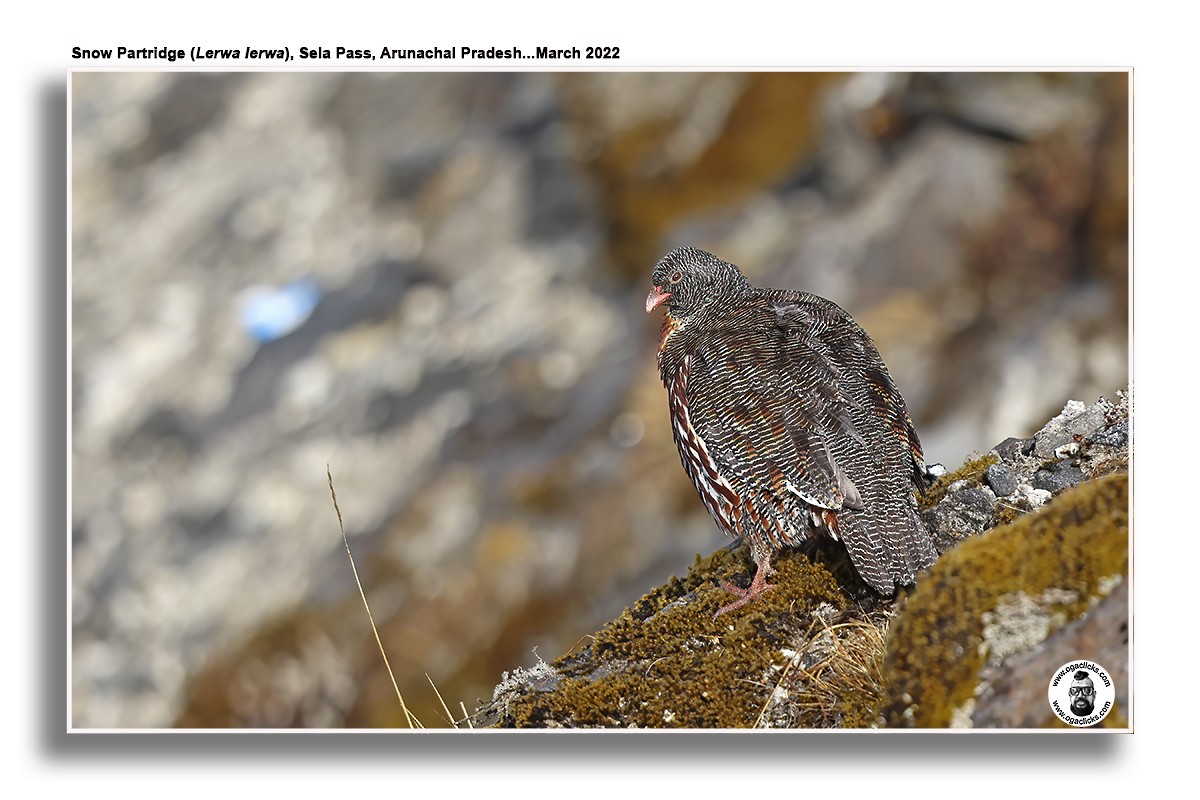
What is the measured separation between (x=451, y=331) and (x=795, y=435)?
9390 mm

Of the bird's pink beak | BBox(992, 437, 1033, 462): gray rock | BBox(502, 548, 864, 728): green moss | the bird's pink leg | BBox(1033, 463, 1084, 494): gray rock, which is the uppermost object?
the bird's pink beak

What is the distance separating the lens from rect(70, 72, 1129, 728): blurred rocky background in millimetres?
11477

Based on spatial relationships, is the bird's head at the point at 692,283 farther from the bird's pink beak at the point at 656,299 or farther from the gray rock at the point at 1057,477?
the gray rock at the point at 1057,477

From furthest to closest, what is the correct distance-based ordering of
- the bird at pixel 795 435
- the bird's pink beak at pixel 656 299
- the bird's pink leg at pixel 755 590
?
the bird's pink beak at pixel 656 299, the bird's pink leg at pixel 755 590, the bird at pixel 795 435

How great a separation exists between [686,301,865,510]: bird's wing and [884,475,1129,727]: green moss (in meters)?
1.00

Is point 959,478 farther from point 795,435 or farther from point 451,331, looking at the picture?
point 451,331

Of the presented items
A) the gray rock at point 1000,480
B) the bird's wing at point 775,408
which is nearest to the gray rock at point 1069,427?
the gray rock at point 1000,480

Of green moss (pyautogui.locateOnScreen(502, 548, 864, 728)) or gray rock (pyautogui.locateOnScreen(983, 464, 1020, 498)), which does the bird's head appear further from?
gray rock (pyautogui.locateOnScreen(983, 464, 1020, 498))

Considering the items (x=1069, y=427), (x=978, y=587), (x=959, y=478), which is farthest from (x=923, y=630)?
(x=1069, y=427)

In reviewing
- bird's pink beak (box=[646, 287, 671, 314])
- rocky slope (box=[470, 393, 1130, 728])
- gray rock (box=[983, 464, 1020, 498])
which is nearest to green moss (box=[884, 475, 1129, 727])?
rocky slope (box=[470, 393, 1130, 728])

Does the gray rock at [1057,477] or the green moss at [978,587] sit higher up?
the gray rock at [1057,477]

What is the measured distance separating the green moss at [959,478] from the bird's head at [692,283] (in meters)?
1.94

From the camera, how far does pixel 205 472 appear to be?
14781mm

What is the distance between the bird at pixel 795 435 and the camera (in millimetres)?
6047
